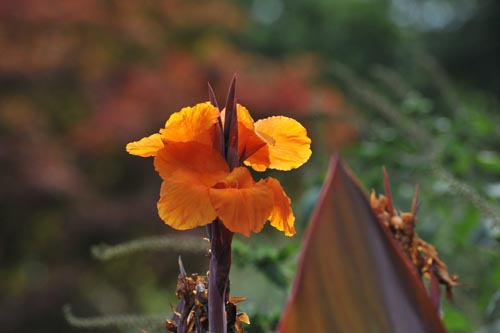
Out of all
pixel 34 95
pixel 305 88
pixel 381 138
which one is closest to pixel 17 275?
pixel 34 95

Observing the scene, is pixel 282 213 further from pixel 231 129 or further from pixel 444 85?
pixel 444 85

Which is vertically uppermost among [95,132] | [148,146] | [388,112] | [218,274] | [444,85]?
[95,132]

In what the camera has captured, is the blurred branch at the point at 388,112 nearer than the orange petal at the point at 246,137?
No

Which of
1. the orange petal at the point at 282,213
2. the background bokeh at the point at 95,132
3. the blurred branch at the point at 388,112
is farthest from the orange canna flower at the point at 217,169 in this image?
the background bokeh at the point at 95,132

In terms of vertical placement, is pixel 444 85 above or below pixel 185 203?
above

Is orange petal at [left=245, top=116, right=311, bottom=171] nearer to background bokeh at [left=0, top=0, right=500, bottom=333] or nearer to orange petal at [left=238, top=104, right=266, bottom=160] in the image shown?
orange petal at [left=238, top=104, right=266, bottom=160]

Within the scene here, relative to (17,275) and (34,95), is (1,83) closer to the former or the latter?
(34,95)

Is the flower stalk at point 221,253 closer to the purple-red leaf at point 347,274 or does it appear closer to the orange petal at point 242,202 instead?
the orange petal at point 242,202

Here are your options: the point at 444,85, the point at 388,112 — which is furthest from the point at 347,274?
the point at 444,85
